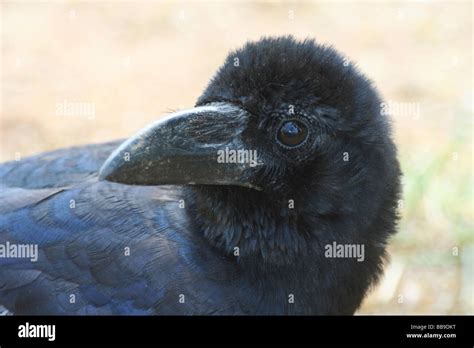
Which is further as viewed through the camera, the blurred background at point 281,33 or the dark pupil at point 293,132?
the blurred background at point 281,33

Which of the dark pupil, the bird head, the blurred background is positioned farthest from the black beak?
the blurred background

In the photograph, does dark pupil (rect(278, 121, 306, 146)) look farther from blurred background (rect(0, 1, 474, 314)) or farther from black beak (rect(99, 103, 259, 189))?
blurred background (rect(0, 1, 474, 314))

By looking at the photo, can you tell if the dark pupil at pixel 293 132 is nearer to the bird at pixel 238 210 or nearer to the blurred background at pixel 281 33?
the bird at pixel 238 210

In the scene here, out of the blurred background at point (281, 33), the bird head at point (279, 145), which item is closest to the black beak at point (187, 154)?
the bird head at point (279, 145)

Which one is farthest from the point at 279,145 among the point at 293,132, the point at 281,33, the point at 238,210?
the point at 281,33

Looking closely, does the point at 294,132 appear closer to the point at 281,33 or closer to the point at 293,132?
the point at 293,132

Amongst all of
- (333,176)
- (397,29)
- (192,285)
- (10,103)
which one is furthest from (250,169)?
(397,29)

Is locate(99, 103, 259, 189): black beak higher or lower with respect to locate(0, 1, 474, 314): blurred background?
lower

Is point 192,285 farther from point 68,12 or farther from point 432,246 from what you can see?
point 68,12

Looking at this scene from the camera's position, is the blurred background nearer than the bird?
No
